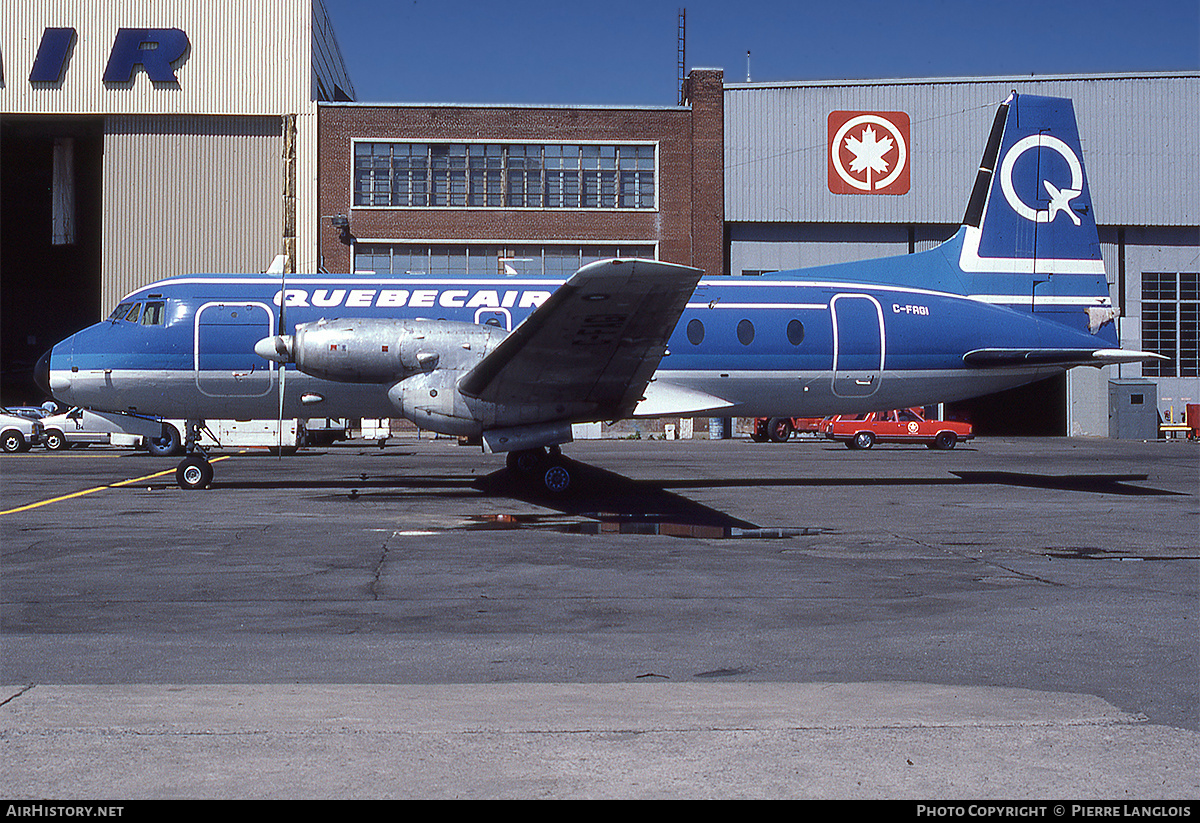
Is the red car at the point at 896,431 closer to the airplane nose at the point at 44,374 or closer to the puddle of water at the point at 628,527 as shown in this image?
the puddle of water at the point at 628,527

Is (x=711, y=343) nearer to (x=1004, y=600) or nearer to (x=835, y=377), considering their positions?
(x=835, y=377)

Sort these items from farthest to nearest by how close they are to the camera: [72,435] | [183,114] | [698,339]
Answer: [183,114]
[72,435]
[698,339]

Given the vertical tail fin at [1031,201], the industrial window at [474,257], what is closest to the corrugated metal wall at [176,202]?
the industrial window at [474,257]

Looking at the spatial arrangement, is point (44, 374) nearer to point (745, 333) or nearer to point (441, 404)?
point (441, 404)

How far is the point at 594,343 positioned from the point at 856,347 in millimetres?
6554

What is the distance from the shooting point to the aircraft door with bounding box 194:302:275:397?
17.5m

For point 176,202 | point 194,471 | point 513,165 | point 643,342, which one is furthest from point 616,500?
point 176,202

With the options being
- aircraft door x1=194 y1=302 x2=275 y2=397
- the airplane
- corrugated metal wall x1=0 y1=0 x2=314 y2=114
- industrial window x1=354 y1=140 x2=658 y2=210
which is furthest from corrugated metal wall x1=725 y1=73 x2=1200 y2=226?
aircraft door x1=194 y1=302 x2=275 y2=397

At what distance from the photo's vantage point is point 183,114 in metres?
43.3

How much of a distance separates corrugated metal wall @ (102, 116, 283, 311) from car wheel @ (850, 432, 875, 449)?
26.9 metres

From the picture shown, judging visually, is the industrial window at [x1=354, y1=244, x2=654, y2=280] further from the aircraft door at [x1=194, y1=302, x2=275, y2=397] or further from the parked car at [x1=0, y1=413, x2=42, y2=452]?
the aircraft door at [x1=194, y1=302, x2=275, y2=397]

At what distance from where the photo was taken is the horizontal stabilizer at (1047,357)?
18.3m

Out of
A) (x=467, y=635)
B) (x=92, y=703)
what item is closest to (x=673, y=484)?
(x=467, y=635)
